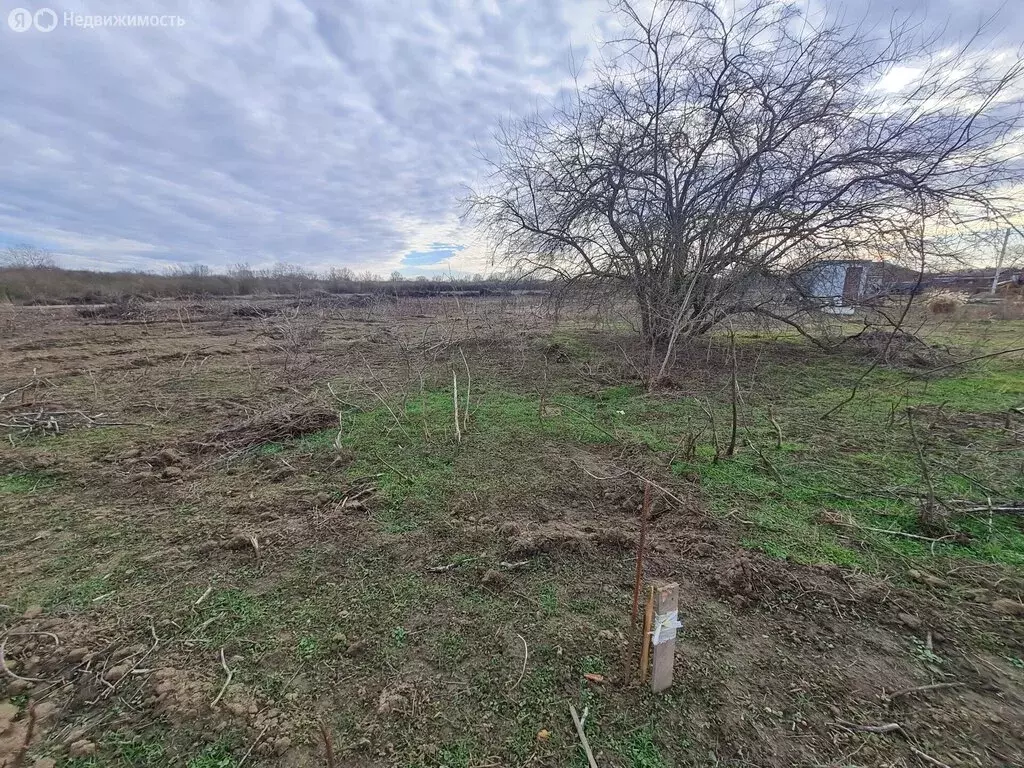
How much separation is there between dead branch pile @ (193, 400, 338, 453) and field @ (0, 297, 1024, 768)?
0.04 metres

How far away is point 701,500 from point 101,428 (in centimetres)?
639

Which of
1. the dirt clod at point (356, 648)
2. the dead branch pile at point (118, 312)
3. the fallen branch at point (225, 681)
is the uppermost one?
the dead branch pile at point (118, 312)

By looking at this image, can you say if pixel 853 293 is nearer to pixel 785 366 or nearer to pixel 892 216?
pixel 892 216

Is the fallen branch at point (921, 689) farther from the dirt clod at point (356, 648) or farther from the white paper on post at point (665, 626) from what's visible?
the dirt clod at point (356, 648)

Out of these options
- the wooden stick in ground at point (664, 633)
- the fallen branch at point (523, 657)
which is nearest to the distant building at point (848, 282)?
the wooden stick in ground at point (664, 633)

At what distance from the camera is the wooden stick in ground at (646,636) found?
1.52 metres

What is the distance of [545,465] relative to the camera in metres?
3.76

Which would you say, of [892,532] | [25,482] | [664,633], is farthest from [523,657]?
[25,482]

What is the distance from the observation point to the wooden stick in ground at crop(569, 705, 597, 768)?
139cm

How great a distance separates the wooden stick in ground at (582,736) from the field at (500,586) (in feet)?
0.11

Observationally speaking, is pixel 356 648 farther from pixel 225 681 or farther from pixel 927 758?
pixel 927 758

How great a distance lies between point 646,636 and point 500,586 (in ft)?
2.94

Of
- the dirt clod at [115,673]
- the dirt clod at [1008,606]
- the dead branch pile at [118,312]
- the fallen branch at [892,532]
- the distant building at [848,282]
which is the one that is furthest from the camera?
the dead branch pile at [118,312]

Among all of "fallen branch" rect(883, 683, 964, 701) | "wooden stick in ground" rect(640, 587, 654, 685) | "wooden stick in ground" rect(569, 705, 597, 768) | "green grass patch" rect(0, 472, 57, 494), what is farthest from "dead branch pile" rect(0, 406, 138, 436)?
"fallen branch" rect(883, 683, 964, 701)
